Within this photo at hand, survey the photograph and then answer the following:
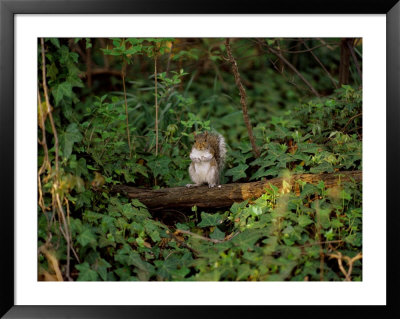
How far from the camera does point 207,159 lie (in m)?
4.30

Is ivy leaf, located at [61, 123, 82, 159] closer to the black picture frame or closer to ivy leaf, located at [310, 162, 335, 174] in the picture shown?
the black picture frame

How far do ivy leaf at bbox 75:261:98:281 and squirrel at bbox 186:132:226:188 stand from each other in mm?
1577

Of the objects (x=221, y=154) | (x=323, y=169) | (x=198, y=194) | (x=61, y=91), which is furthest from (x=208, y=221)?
(x=61, y=91)

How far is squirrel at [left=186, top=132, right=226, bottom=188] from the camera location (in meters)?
4.32

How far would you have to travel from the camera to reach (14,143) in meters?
2.89

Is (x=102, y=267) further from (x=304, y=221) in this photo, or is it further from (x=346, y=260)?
(x=346, y=260)

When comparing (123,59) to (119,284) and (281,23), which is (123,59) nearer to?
(281,23)

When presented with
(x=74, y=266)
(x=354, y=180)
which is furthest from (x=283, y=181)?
(x=74, y=266)

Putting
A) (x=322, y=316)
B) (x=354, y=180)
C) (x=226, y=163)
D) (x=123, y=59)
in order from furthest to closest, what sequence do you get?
1. (x=226, y=163)
2. (x=123, y=59)
3. (x=354, y=180)
4. (x=322, y=316)

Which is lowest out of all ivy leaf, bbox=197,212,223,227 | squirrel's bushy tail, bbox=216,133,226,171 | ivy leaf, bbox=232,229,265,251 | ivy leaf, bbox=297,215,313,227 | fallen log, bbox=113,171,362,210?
ivy leaf, bbox=232,229,265,251

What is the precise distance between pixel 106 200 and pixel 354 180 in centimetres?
191

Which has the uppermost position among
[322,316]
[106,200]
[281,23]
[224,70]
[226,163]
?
[224,70]

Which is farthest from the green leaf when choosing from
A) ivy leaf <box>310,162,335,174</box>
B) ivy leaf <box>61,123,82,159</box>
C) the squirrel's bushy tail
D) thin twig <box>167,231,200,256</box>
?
ivy leaf <box>310,162,335,174</box>

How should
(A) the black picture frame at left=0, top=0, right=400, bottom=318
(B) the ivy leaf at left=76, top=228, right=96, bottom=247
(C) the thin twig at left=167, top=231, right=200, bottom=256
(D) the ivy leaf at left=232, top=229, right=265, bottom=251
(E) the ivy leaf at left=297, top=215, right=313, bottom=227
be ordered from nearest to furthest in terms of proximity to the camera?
(A) the black picture frame at left=0, top=0, right=400, bottom=318 < (B) the ivy leaf at left=76, top=228, right=96, bottom=247 < (D) the ivy leaf at left=232, top=229, right=265, bottom=251 < (E) the ivy leaf at left=297, top=215, right=313, bottom=227 < (C) the thin twig at left=167, top=231, right=200, bottom=256
